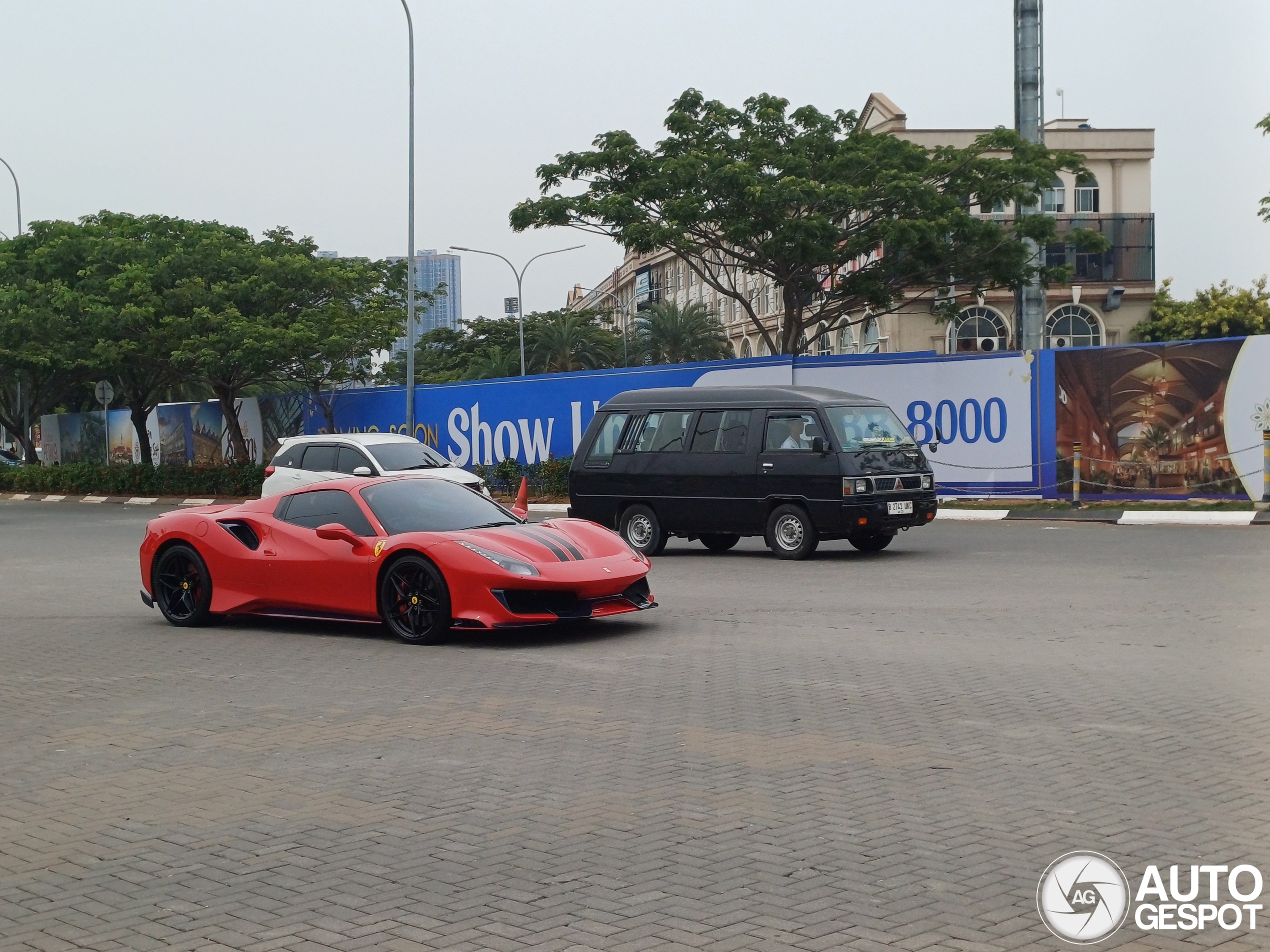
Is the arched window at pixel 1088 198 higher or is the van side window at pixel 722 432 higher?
the arched window at pixel 1088 198

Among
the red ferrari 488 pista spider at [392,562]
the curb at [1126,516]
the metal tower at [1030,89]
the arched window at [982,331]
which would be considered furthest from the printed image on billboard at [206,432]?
the red ferrari 488 pista spider at [392,562]

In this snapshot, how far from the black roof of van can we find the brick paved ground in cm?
589

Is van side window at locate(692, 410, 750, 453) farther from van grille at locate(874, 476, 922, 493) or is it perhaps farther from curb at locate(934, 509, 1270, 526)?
curb at locate(934, 509, 1270, 526)

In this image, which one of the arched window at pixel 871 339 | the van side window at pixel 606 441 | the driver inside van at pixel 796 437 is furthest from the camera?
the arched window at pixel 871 339

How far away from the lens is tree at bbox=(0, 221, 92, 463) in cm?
4038

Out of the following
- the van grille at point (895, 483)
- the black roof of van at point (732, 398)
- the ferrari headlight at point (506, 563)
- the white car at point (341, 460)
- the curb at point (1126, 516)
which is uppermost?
the black roof of van at point (732, 398)

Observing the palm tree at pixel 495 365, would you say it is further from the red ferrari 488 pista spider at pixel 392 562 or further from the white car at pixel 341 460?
the red ferrari 488 pista spider at pixel 392 562

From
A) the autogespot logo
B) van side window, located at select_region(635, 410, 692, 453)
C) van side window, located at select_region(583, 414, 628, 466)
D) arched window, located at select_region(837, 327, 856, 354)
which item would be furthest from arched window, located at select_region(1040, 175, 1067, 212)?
the autogespot logo

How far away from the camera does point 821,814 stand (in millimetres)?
6004

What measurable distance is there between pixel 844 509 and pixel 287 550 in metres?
7.54

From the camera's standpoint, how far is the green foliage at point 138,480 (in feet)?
129

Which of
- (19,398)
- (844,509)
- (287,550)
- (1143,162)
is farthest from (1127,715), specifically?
(1143,162)

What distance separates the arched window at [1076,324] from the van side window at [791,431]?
42880mm

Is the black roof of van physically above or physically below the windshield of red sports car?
above
